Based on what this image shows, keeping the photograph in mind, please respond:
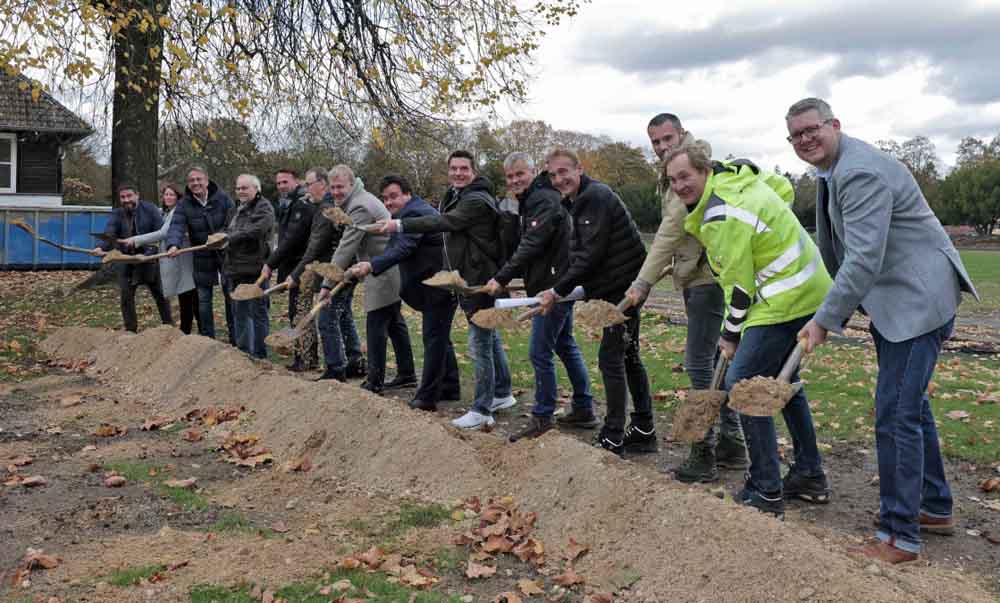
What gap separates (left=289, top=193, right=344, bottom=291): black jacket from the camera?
8.27 metres

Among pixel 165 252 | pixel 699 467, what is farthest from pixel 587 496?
pixel 165 252

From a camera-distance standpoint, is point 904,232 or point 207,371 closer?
point 904,232

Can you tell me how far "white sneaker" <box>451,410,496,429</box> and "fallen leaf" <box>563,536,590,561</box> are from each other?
257 cm

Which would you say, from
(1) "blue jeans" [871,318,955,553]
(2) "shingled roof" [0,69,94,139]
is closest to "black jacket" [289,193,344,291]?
(1) "blue jeans" [871,318,955,553]

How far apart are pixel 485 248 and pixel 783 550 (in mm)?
3751

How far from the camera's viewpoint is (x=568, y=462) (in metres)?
4.79

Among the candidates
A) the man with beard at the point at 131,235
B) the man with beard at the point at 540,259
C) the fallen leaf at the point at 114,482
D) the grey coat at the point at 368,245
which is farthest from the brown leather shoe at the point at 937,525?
the man with beard at the point at 131,235

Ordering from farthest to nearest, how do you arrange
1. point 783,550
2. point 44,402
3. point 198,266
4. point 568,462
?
point 198,266, point 44,402, point 568,462, point 783,550

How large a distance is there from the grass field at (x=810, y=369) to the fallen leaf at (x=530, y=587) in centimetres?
218

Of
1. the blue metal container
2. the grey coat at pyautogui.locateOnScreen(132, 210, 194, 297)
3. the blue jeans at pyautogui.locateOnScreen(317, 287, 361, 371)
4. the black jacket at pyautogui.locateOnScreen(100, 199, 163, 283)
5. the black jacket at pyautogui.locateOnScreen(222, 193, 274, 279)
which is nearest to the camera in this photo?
the blue jeans at pyautogui.locateOnScreen(317, 287, 361, 371)

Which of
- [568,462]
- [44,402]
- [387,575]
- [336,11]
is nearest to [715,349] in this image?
[568,462]

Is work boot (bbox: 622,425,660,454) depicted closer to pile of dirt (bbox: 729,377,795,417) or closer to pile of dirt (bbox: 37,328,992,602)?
pile of dirt (bbox: 37,328,992,602)

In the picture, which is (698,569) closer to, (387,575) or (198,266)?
(387,575)

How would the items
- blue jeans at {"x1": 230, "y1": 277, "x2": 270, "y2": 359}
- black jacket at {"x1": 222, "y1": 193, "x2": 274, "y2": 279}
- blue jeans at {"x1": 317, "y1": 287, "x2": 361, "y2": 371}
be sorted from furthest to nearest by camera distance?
blue jeans at {"x1": 230, "y1": 277, "x2": 270, "y2": 359} → black jacket at {"x1": 222, "y1": 193, "x2": 274, "y2": 279} → blue jeans at {"x1": 317, "y1": 287, "x2": 361, "y2": 371}
